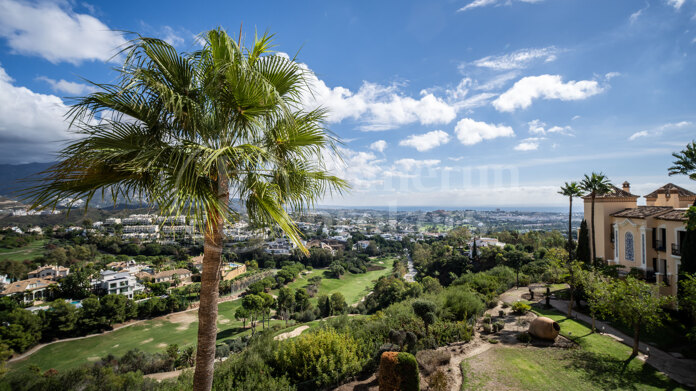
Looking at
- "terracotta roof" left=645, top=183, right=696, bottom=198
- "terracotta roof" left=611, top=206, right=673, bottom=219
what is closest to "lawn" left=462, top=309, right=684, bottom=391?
"terracotta roof" left=611, top=206, right=673, bottom=219

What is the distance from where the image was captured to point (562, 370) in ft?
23.0

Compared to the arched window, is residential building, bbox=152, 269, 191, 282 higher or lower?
lower

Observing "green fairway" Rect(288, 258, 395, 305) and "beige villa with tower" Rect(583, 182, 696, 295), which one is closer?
"beige villa with tower" Rect(583, 182, 696, 295)

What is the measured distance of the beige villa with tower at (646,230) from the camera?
42.9 ft

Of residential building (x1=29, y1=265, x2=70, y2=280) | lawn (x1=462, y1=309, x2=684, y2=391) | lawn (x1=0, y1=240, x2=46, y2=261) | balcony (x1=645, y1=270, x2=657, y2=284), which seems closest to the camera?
lawn (x1=462, y1=309, x2=684, y2=391)

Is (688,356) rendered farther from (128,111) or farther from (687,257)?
(128,111)

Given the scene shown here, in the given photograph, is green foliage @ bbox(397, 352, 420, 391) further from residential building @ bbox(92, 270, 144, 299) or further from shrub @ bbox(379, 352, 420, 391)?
residential building @ bbox(92, 270, 144, 299)

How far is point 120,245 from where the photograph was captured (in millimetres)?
62375

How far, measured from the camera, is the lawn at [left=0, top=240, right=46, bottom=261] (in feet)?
168

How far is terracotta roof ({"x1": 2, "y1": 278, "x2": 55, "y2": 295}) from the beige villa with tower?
224 feet

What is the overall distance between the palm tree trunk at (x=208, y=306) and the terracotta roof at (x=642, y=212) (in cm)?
2124

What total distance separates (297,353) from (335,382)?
3.67ft

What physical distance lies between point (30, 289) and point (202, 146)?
201ft

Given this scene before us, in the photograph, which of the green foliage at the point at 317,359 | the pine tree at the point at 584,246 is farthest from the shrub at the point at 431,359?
the pine tree at the point at 584,246
